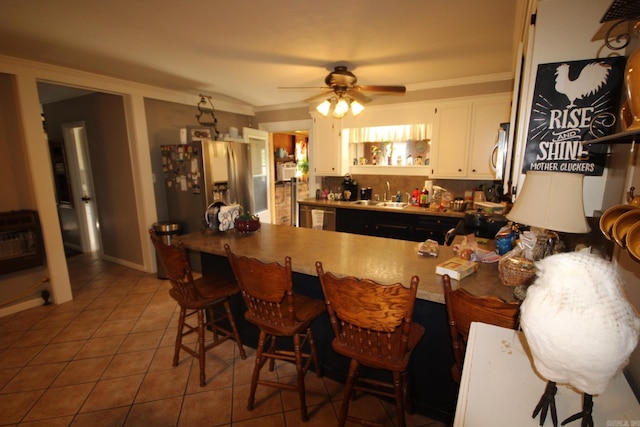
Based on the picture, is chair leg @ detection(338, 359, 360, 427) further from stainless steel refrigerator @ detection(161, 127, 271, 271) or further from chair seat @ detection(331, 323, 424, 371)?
stainless steel refrigerator @ detection(161, 127, 271, 271)

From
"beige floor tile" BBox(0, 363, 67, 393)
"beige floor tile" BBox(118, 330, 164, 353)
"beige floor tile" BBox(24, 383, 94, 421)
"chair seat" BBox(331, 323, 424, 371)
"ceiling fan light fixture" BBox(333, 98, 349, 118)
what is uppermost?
"ceiling fan light fixture" BBox(333, 98, 349, 118)

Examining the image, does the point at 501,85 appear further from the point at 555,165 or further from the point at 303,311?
the point at 303,311

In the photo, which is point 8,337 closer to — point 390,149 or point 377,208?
point 377,208

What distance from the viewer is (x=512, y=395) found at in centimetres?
81

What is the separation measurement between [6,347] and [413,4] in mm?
4098

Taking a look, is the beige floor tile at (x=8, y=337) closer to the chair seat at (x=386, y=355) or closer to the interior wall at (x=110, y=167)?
the interior wall at (x=110, y=167)

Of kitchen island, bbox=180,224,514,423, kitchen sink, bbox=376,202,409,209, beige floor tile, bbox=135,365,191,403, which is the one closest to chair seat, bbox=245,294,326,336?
kitchen island, bbox=180,224,514,423

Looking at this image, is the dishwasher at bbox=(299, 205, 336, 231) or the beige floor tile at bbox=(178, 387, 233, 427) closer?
the beige floor tile at bbox=(178, 387, 233, 427)

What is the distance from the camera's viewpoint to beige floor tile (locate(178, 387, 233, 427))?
5.59 feet

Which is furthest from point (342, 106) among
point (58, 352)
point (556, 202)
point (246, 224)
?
point (58, 352)

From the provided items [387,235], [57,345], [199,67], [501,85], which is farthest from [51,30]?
[501,85]

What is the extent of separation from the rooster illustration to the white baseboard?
4756mm

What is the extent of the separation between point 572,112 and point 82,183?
19.6 feet

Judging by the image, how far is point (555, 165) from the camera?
1.40 meters
